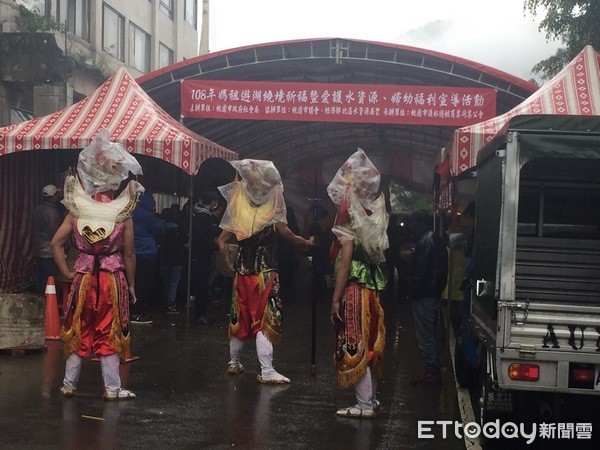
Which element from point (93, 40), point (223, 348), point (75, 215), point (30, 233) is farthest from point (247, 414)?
point (93, 40)

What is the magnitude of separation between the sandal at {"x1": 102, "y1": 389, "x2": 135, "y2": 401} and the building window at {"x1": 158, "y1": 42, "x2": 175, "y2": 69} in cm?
3045

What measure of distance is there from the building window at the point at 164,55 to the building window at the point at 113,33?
4646mm

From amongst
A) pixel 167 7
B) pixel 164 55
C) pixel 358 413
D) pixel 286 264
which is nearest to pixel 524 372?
pixel 358 413

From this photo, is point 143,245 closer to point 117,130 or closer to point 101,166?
point 117,130

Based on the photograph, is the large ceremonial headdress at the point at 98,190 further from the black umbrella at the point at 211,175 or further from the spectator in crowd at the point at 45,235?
the black umbrella at the point at 211,175

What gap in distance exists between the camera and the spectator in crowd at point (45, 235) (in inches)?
523

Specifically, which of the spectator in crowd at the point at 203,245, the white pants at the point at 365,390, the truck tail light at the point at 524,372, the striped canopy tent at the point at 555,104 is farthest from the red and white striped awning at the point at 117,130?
the truck tail light at the point at 524,372

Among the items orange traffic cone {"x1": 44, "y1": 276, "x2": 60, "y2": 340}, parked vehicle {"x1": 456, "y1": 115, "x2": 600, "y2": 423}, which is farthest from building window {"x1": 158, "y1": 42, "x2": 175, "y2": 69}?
parked vehicle {"x1": 456, "y1": 115, "x2": 600, "y2": 423}

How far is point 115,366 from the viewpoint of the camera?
26.2 feet

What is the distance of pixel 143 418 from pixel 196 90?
492 inches

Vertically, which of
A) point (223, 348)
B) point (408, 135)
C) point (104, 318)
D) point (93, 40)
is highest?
point (93, 40)

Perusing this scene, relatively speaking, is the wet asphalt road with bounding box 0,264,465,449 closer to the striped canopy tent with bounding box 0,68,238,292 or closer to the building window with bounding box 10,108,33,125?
the striped canopy tent with bounding box 0,68,238,292

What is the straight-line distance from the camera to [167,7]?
38.9 m

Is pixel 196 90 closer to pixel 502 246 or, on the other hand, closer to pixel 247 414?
pixel 247 414
